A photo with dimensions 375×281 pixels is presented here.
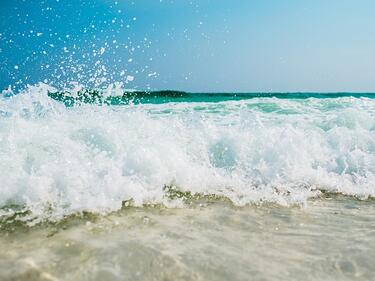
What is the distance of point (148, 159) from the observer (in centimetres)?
442

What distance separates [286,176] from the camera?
15.7ft

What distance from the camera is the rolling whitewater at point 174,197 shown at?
96.4 inches

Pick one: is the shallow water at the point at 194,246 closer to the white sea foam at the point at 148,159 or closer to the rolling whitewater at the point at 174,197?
the rolling whitewater at the point at 174,197

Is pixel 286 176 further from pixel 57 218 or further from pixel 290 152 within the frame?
pixel 57 218

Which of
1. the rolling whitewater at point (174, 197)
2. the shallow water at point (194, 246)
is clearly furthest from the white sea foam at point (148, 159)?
the shallow water at point (194, 246)

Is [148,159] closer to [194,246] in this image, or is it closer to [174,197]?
[174,197]

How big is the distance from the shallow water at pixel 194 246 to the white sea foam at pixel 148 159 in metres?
0.39

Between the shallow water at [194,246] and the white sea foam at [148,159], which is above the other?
the white sea foam at [148,159]

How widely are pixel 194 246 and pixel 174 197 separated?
1285 millimetres

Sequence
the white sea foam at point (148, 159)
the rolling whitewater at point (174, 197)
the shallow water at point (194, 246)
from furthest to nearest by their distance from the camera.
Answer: the white sea foam at point (148, 159) < the rolling whitewater at point (174, 197) < the shallow water at point (194, 246)

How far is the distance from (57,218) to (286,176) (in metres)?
2.75

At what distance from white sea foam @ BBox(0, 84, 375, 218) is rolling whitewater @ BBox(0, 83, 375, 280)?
0.02 m

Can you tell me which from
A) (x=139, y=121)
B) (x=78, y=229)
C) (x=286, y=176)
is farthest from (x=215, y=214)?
(x=139, y=121)

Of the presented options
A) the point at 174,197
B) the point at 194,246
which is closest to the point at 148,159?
the point at 174,197
